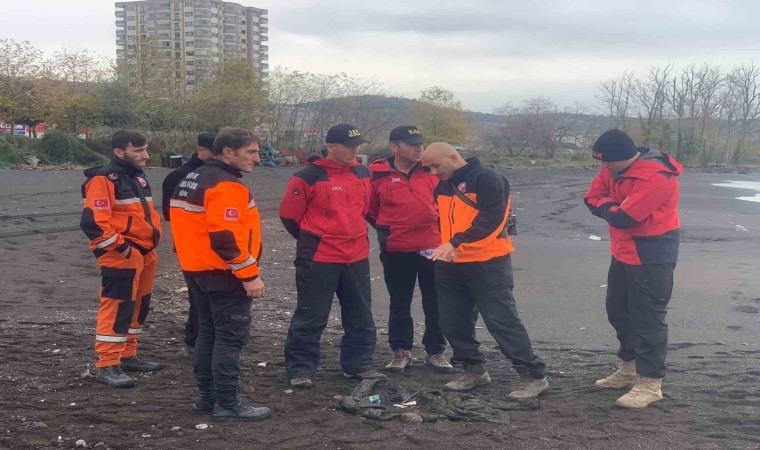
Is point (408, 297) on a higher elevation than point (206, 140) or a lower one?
lower

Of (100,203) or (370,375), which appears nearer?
(100,203)

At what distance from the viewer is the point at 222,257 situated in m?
4.48

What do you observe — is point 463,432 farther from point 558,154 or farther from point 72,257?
point 558,154

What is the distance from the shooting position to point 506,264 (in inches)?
211

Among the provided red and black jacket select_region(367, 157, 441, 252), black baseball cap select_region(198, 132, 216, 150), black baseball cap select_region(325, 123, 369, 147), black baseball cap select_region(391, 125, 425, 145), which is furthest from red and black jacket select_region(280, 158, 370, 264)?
black baseball cap select_region(198, 132, 216, 150)

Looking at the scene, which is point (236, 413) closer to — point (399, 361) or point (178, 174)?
point (399, 361)

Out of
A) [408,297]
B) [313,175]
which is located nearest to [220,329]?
[313,175]

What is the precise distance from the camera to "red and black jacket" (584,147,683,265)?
17.0ft

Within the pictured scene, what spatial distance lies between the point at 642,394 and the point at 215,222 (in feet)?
9.93

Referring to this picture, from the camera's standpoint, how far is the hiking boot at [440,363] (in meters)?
6.05

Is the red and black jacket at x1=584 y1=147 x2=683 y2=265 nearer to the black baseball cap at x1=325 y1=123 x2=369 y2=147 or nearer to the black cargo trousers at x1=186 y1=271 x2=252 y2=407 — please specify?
the black baseball cap at x1=325 y1=123 x2=369 y2=147

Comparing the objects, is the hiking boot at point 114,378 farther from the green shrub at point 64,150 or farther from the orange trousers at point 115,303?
the green shrub at point 64,150

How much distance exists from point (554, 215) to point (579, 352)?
44.0ft

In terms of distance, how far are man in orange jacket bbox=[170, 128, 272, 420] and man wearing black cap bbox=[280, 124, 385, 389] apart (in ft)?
2.65
